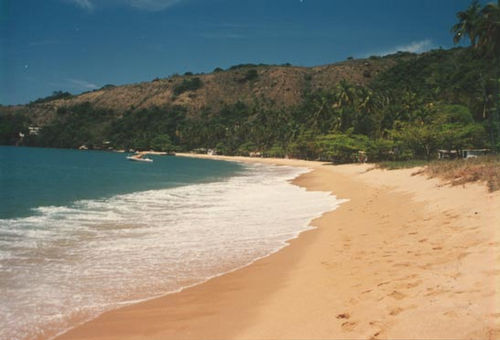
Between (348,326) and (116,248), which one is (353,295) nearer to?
(348,326)

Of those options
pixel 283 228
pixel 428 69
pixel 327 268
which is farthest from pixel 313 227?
pixel 428 69

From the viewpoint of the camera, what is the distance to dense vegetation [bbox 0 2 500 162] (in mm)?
43312

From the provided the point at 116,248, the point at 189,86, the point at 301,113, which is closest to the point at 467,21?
the point at 116,248

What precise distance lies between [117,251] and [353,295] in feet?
20.9

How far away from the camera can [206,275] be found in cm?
744

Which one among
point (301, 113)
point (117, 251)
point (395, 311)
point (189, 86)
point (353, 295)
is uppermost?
point (189, 86)

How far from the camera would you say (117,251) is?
30.8ft

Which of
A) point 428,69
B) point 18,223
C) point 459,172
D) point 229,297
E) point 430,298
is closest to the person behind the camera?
point 430,298

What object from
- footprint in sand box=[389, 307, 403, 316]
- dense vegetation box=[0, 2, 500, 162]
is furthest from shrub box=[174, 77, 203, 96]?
footprint in sand box=[389, 307, 403, 316]

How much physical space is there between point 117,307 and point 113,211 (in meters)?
11.0

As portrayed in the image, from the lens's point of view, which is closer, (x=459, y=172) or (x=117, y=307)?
(x=117, y=307)

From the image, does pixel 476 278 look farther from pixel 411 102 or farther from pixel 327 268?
pixel 411 102

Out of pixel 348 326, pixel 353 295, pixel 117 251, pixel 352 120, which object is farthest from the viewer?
pixel 352 120

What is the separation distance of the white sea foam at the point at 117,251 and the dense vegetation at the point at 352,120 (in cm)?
3424
